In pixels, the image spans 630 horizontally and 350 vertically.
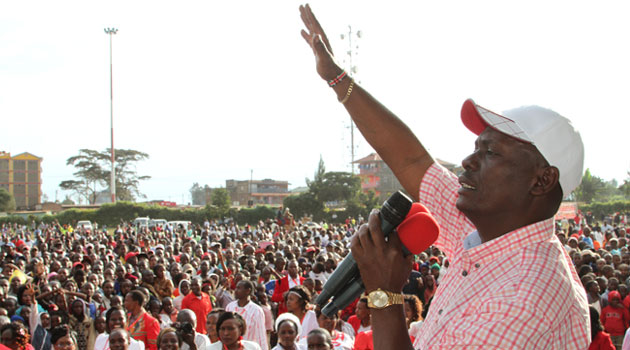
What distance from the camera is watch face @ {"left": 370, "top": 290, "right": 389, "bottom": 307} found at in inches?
Answer: 52.1

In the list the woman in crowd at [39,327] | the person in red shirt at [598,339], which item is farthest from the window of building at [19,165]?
the person in red shirt at [598,339]

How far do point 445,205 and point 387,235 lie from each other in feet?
1.41

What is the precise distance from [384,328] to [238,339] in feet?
13.8

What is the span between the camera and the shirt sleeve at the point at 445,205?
5.61 feet

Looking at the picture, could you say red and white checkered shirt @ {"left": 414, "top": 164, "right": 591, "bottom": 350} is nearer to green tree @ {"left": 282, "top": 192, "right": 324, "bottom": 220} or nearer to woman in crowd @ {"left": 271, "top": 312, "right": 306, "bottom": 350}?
woman in crowd @ {"left": 271, "top": 312, "right": 306, "bottom": 350}

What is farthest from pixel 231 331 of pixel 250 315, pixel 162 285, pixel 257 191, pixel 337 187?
pixel 257 191

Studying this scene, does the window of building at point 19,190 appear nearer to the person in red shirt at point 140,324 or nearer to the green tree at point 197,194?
the green tree at point 197,194

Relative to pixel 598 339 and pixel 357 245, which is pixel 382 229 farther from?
pixel 598 339

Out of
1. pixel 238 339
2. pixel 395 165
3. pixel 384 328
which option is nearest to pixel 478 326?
pixel 384 328

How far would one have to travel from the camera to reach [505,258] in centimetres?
133

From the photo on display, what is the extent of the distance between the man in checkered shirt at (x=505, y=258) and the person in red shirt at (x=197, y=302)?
665 cm

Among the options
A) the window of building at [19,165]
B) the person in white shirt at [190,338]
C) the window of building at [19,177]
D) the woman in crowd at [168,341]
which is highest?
the window of building at [19,165]

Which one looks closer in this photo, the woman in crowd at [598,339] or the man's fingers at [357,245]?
the man's fingers at [357,245]

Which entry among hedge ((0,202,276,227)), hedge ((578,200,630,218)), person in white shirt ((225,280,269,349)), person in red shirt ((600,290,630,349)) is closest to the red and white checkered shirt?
person in white shirt ((225,280,269,349))
